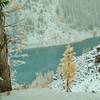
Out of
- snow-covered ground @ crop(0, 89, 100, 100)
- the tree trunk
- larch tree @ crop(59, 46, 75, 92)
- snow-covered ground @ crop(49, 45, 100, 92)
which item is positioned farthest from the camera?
snow-covered ground @ crop(49, 45, 100, 92)

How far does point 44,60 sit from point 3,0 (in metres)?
164

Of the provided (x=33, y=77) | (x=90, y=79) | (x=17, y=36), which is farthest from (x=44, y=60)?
(x=17, y=36)

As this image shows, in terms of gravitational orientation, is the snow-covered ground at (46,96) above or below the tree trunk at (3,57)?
below

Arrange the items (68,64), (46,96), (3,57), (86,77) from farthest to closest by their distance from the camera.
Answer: (86,77), (68,64), (3,57), (46,96)

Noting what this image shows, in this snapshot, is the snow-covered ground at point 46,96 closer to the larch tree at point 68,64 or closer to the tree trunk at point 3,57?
the tree trunk at point 3,57

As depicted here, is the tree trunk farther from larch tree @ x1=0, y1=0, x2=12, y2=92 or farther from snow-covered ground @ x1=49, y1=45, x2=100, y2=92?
snow-covered ground @ x1=49, y1=45, x2=100, y2=92

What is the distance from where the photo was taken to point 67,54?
2136 inches

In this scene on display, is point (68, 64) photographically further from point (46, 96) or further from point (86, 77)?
point (46, 96)

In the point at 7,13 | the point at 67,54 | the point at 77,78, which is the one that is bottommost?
the point at 77,78

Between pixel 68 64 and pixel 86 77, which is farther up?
pixel 68 64

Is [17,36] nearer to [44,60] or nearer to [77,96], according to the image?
[77,96]

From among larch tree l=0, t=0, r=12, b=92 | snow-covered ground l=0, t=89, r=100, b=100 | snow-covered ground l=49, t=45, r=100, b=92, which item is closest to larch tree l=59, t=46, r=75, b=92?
snow-covered ground l=49, t=45, r=100, b=92

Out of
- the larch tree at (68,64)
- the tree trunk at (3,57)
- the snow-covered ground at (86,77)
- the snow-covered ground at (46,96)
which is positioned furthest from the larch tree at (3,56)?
the snow-covered ground at (86,77)

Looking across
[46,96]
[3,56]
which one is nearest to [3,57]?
[3,56]
